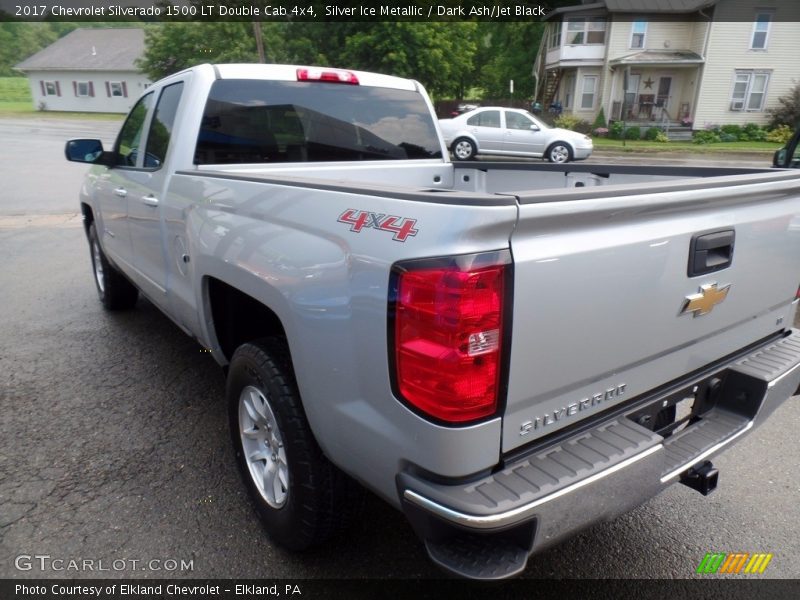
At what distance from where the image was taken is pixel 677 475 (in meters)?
1.97

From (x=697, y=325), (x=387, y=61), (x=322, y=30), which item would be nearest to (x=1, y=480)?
(x=697, y=325)

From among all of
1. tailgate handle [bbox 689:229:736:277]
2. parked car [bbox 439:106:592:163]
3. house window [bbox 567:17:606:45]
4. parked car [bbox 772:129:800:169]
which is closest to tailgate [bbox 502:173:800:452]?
tailgate handle [bbox 689:229:736:277]

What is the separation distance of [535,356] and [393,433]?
470mm

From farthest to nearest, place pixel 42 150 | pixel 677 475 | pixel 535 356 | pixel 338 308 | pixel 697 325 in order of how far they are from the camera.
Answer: pixel 42 150, pixel 697 325, pixel 677 475, pixel 338 308, pixel 535 356

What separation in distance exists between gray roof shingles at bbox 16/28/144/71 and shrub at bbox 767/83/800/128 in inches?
1905

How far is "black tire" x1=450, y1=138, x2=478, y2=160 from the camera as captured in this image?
1895 centimetres

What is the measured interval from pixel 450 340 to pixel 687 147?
26.2 m

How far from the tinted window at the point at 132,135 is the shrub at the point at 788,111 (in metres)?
30.5

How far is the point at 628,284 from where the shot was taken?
1.79 meters

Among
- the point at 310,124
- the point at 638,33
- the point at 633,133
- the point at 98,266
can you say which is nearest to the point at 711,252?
the point at 310,124

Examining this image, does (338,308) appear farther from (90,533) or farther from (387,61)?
(387,61)

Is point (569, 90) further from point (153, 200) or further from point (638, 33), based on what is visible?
point (153, 200)

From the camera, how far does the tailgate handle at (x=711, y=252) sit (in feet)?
6.37

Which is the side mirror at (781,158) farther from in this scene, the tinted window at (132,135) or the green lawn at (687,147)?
the green lawn at (687,147)
